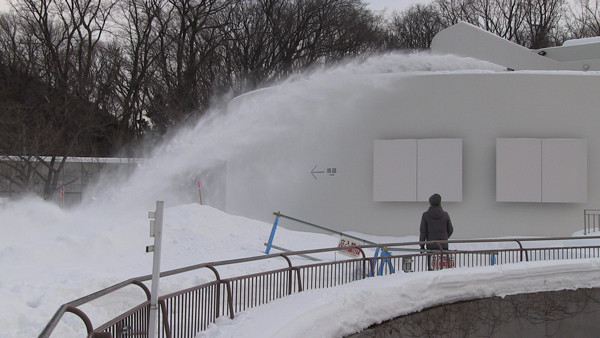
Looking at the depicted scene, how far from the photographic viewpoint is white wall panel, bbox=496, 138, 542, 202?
1580 centimetres

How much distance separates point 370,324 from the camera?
8078mm

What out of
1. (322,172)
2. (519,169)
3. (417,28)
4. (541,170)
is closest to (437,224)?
(519,169)

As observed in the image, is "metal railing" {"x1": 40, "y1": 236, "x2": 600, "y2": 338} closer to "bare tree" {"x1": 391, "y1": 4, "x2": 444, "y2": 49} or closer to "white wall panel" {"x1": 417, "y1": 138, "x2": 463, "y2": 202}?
"white wall panel" {"x1": 417, "y1": 138, "x2": 463, "y2": 202}

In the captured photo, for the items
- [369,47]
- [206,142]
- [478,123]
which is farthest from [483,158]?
[369,47]

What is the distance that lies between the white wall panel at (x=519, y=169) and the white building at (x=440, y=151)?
26 mm

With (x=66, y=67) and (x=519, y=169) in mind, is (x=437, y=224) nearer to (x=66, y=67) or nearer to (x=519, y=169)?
(x=519, y=169)

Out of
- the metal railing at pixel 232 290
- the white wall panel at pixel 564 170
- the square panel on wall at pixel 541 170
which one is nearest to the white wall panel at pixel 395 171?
the square panel on wall at pixel 541 170

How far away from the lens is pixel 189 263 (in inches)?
438

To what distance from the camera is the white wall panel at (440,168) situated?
16031 mm

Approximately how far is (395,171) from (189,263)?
7.20 metres

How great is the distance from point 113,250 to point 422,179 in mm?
8437

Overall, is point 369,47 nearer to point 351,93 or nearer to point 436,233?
point 351,93

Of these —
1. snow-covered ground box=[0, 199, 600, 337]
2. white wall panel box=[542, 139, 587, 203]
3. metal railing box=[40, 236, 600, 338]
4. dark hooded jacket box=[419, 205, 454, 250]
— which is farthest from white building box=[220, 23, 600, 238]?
dark hooded jacket box=[419, 205, 454, 250]

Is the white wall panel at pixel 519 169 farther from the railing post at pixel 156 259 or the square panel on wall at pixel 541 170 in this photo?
the railing post at pixel 156 259
